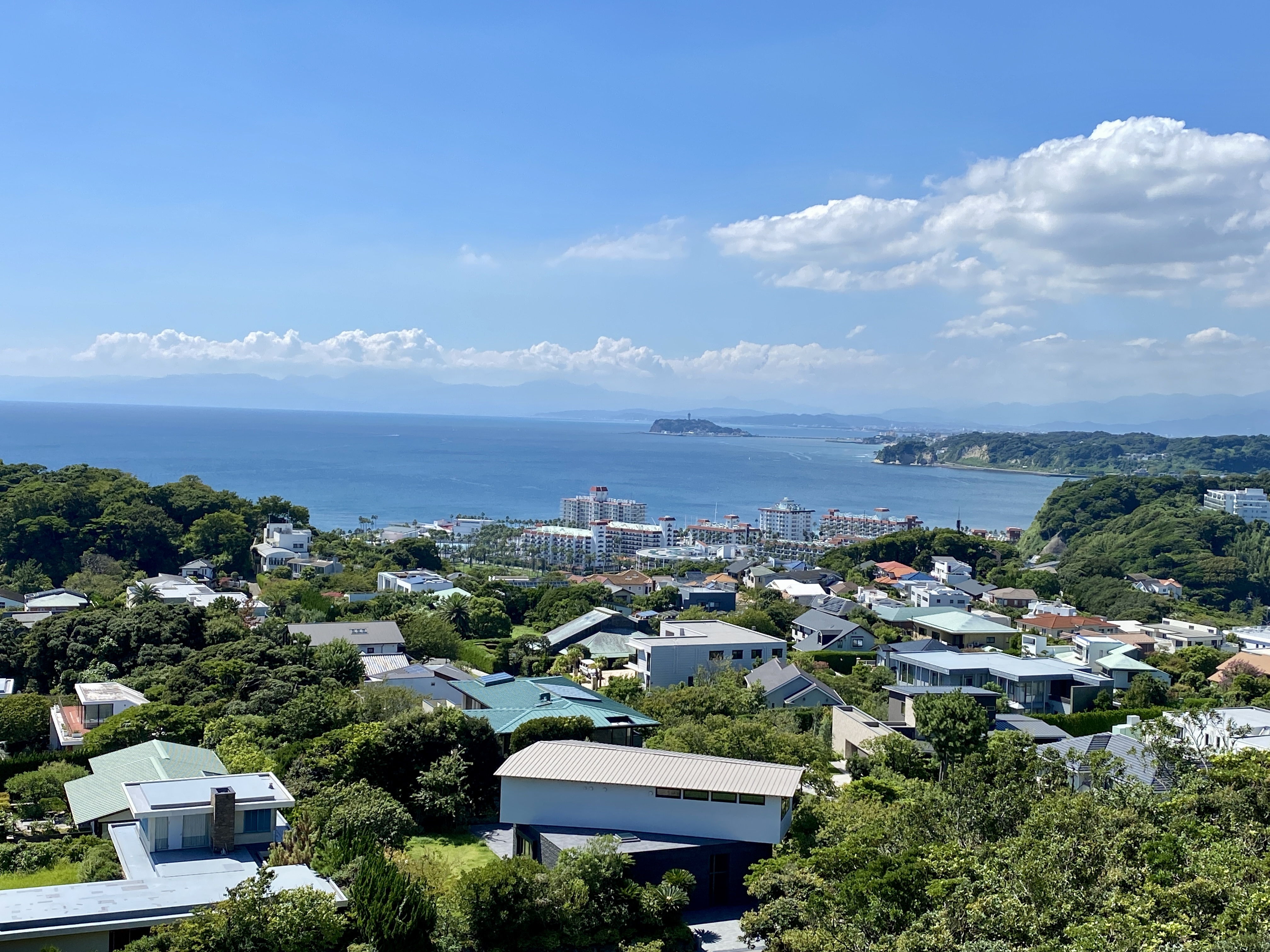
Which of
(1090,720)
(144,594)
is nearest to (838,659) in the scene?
(1090,720)

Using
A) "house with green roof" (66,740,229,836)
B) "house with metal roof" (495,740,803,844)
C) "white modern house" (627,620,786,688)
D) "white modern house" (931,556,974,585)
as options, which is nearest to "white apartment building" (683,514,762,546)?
"white modern house" (931,556,974,585)

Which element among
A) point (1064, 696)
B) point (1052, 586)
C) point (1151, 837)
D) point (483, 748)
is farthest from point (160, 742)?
point (1052, 586)

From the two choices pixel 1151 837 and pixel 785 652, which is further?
pixel 785 652

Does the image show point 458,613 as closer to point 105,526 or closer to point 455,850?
point 105,526

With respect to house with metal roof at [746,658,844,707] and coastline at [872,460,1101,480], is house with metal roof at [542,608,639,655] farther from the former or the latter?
coastline at [872,460,1101,480]

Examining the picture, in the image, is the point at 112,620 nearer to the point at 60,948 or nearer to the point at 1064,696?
the point at 60,948
